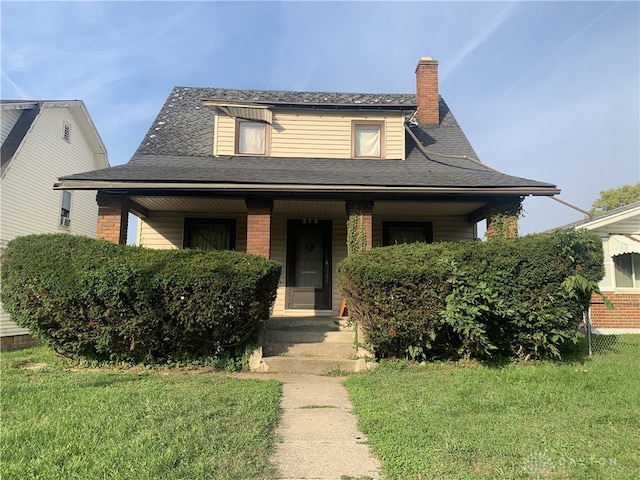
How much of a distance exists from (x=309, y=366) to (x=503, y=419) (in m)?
3.04

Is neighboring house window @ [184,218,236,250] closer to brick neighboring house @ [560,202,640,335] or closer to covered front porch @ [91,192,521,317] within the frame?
covered front porch @ [91,192,521,317]

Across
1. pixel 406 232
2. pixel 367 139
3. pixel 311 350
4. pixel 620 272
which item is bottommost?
pixel 311 350

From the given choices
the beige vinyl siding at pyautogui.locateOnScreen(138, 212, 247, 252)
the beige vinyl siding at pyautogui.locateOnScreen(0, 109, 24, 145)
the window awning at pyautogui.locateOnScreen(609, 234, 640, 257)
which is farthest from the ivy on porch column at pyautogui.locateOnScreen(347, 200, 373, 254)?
the beige vinyl siding at pyautogui.locateOnScreen(0, 109, 24, 145)

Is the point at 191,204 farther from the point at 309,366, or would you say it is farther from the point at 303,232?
the point at 309,366

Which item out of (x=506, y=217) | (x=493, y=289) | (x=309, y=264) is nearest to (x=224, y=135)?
(x=309, y=264)

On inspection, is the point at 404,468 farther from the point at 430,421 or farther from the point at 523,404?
the point at 523,404

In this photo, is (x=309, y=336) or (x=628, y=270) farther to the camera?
(x=628, y=270)

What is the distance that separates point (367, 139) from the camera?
10617 mm

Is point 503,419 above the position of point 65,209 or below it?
below

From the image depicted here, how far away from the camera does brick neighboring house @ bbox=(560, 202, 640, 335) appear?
35.8ft

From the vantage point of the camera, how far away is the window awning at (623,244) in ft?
35.4

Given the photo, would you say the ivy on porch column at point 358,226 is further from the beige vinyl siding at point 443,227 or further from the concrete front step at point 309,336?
the beige vinyl siding at point 443,227

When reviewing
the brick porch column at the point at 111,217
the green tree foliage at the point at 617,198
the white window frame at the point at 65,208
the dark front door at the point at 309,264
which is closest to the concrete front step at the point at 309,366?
the dark front door at the point at 309,264

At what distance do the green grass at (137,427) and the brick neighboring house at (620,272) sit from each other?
9.88 metres
